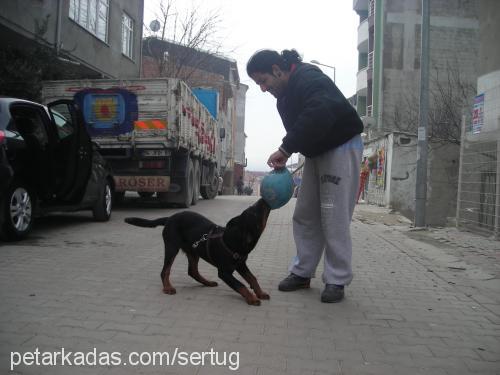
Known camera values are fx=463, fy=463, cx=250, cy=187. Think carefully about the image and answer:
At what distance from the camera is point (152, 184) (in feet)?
35.2

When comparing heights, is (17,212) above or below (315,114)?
below

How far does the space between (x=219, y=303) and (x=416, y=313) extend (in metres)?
1.49

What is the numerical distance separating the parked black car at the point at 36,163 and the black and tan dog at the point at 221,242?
242cm

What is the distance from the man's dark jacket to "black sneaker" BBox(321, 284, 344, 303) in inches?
42.1

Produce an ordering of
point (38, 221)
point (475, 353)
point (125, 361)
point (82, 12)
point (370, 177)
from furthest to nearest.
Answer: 1. point (370, 177)
2. point (82, 12)
3. point (38, 221)
4. point (475, 353)
5. point (125, 361)

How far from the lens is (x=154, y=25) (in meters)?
26.3

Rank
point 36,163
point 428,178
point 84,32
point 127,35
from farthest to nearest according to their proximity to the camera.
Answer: point 127,35
point 428,178
point 84,32
point 36,163

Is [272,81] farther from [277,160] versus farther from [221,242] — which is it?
[221,242]

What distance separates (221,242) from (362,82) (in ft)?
107

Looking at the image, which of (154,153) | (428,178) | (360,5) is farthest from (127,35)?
(360,5)

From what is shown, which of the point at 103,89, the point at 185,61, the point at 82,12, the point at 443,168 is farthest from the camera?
the point at 185,61

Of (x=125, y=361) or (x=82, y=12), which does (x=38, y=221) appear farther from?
(x=82, y=12)

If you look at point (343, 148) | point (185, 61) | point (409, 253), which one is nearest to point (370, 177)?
point (185, 61)

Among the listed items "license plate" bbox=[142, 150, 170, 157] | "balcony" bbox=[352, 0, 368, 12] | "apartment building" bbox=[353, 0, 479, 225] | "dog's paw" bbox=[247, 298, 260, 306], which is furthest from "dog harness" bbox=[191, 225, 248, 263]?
"balcony" bbox=[352, 0, 368, 12]
